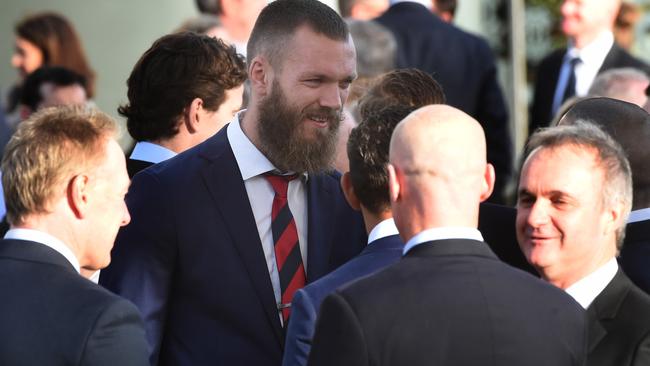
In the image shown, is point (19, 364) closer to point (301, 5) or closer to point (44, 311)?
point (44, 311)

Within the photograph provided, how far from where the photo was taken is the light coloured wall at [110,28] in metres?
9.65

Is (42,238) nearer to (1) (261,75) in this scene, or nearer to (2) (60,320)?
(2) (60,320)

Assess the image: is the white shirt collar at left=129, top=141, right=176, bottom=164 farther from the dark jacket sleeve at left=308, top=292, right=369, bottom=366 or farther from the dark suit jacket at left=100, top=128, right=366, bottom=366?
the dark jacket sleeve at left=308, top=292, right=369, bottom=366

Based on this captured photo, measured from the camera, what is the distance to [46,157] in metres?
3.18

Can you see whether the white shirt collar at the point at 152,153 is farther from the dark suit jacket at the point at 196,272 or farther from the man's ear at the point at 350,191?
the man's ear at the point at 350,191

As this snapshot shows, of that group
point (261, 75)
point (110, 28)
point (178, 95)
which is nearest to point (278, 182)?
point (261, 75)

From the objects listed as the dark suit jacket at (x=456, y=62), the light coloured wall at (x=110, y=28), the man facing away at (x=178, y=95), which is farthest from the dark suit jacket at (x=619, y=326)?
the light coloured wall at (x=110, y=28)

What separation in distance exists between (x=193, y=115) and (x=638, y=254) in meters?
1.61

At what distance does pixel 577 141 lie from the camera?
142 inches

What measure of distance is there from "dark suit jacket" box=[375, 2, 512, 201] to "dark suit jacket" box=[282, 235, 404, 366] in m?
4.06

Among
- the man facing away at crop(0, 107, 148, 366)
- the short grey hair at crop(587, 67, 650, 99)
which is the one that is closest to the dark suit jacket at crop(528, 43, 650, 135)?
the short grey hair at crop(587, 67, 650, 99)

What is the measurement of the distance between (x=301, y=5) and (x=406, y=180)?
1352 mm

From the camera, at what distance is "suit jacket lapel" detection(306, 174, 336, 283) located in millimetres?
3955

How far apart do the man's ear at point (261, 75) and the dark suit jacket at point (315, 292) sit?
0.88m
